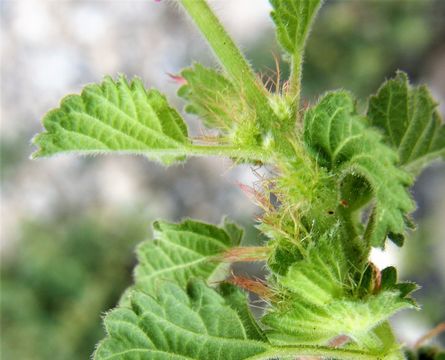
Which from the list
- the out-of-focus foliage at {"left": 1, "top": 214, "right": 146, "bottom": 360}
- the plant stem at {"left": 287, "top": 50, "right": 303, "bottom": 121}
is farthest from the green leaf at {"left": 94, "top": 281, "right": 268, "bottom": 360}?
the out-of-focus foliage at {"left": 1, "top": 214, "right": 146, "bottom": 360}

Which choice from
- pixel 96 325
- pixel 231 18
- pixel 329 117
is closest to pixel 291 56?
pixel 329 117

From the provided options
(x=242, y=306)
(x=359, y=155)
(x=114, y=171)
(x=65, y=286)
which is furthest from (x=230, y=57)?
(x=114, y=171)

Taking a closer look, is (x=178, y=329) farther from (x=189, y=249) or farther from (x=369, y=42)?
(x=369, y=42)

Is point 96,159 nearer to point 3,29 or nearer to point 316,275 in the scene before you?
point 3,29

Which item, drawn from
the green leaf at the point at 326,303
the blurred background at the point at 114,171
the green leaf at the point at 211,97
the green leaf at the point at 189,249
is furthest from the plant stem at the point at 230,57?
the blurred background at the point at 114,171

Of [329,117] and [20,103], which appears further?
[20,103]

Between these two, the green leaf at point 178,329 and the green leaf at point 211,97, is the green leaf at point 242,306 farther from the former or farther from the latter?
the green leaf at point 211,97
